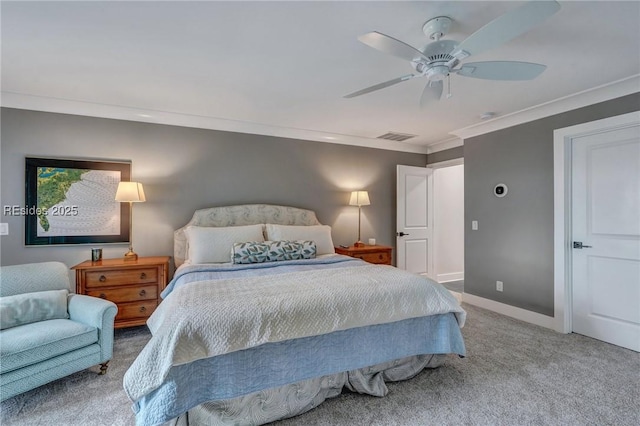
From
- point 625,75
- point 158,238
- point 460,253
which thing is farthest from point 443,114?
point 158,238

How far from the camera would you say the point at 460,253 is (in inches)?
229

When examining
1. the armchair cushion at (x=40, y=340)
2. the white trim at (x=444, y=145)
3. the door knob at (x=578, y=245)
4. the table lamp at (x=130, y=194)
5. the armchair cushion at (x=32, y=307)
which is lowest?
the armchair cushion at (x=40, y=340)

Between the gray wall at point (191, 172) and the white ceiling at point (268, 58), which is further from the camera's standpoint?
the gray wall at point (191, 172)

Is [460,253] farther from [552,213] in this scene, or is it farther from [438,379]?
[438,379]

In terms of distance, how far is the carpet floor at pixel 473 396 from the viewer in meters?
1.84

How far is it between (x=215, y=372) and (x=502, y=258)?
3.58 m

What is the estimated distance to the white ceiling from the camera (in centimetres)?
178

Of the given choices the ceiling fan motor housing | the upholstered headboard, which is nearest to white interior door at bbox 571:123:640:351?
the ceiling fan motor housing

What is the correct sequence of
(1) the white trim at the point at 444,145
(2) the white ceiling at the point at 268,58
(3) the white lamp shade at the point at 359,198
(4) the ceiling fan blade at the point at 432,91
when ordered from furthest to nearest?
(1) the white trim at the point at 444,145 < (3) the white lamp shade at the point at 359,198 < (4) the ceiling fan blade at the point at 432,91 < (2) the white ceiling at the point at 268,58

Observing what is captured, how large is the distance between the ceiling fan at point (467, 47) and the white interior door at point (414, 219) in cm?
265

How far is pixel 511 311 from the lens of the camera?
3.67 meters

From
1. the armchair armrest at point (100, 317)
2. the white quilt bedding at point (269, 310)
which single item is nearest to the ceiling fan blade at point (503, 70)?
the white quilt bedding at point (269, 310)

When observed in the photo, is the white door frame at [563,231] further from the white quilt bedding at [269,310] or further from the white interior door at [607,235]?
the white quilt bedding at [269,310]

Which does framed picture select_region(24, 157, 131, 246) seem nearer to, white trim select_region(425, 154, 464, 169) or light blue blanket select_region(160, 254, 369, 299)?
light blue blanket select_region(160, 254, 369, 299)
